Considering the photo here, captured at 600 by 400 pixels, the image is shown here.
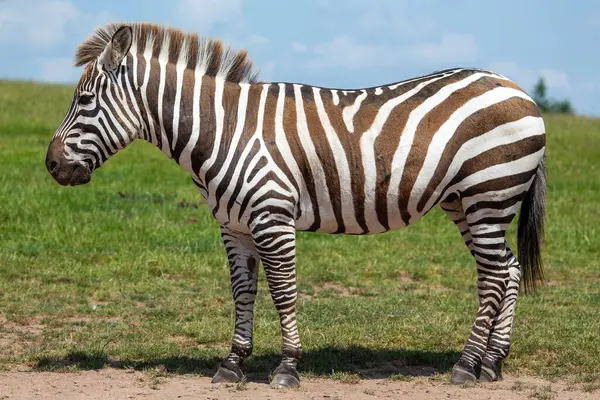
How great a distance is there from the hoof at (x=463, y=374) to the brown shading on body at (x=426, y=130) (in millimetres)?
1185

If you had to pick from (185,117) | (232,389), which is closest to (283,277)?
(232,389)

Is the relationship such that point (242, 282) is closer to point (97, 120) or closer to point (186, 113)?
point (186, 113)

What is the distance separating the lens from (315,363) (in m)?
7.18

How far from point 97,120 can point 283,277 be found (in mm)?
1809

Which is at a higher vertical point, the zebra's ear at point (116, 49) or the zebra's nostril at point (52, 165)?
the zebra's ear at point (116, 49)

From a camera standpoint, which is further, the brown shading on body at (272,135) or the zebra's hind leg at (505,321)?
the zebra's hind leg at (505,321)

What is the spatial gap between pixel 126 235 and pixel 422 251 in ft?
13.7

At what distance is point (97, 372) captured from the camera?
22.6 ft

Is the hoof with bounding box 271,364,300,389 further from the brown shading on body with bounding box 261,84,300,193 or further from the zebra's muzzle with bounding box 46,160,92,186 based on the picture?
the zebra's muzzle with bounding box 46,160,92,186

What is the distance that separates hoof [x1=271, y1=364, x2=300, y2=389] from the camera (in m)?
6.41

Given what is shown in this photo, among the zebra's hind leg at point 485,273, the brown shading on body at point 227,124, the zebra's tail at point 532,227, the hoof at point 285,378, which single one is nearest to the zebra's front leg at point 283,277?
the hoof at point 285,378

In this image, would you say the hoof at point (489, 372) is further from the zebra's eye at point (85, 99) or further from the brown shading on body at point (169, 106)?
the zebra's eye at point (85, 99)

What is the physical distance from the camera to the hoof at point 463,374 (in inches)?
263

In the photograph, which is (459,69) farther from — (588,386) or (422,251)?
(422,251)
